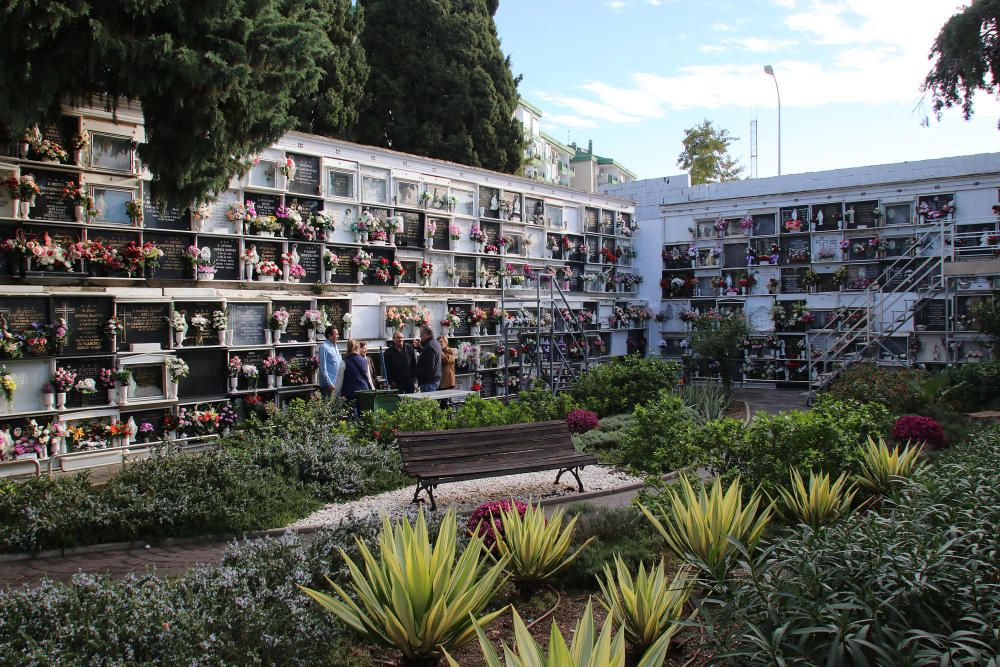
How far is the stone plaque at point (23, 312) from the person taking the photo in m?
8.58

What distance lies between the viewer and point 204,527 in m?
6.16

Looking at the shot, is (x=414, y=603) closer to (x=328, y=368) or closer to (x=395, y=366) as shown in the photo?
(x=328, y=368)

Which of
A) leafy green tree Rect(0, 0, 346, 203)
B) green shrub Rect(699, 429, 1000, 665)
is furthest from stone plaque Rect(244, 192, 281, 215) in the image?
green shrub Rect(699, 429, 1000, 665)

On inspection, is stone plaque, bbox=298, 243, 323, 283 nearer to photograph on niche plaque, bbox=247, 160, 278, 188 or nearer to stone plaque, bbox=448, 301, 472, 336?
photograph on niche plaque, bbox=247, 160, 278, 188

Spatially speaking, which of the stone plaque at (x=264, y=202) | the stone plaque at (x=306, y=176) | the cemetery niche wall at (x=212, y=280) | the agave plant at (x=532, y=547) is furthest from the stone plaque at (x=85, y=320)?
the agave plant at (x=532, y=547)

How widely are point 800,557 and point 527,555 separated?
69.8 inches

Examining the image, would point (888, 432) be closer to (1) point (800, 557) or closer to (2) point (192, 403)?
(1) point (800, 557)

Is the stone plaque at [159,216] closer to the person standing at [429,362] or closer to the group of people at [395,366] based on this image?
the group of people at [395,366]

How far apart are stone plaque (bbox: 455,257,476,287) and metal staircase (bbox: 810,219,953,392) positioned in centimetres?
818

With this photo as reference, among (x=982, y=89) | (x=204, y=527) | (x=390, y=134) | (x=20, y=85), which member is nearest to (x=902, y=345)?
(x=982, y=89)

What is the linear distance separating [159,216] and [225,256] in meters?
1.18

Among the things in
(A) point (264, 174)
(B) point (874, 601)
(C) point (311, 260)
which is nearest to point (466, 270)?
(C) point (311, 260)

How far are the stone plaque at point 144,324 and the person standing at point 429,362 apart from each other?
156 inches

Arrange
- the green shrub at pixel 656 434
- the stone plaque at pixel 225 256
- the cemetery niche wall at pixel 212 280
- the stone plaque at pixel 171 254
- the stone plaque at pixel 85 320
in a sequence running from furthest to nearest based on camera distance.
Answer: the stone plaque at pixel 225 256 < the stone plaque at pixel 171 254 < the stone plaque at pixel 85 320 < the cemetery niche wall at pixel 212 280 < the green shrub at pixel 656 434
